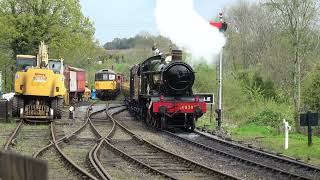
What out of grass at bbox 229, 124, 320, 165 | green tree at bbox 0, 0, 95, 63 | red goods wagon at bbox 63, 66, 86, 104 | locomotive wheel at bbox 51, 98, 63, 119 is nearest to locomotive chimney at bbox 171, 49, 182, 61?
grass at bbox 229, 124, 320, 165

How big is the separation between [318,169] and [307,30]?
16954mm

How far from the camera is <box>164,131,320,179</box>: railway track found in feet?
36.2

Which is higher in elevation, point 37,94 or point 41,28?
point 41,28

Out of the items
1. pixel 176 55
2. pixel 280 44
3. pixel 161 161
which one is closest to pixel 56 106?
pixel 176 55

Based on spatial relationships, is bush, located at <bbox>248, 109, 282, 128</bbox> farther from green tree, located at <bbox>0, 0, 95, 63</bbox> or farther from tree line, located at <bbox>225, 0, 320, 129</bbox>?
green tree, located at <bbox>0, 0, 95, 63</bbox>

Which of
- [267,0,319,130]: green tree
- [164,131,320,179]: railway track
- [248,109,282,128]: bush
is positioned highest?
[267,0,319,130]: green tree

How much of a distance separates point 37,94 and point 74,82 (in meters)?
20.0

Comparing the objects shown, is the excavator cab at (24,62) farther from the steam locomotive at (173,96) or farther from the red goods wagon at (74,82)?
the steam locomotive at (173,96)

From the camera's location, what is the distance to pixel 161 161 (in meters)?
12.9

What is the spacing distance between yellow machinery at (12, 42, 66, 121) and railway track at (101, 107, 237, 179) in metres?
6.41

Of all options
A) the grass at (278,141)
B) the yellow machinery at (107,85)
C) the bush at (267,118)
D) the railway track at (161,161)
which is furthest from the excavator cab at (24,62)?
the yellow machinery at (107,85)

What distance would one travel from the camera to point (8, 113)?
73.6 feet

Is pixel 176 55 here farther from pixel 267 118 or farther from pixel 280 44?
pixel 280 44

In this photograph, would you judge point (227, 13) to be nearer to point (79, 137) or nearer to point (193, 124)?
point (193, 124)
